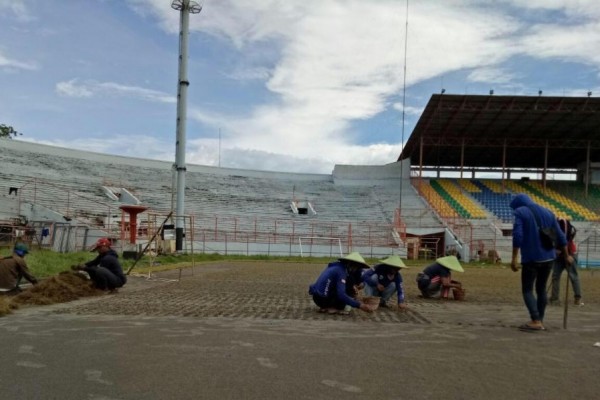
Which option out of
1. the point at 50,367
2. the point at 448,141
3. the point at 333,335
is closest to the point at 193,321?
the point at 333,335

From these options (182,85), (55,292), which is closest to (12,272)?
(55,292)

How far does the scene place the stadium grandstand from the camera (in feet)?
119

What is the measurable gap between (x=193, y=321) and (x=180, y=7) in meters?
27.8

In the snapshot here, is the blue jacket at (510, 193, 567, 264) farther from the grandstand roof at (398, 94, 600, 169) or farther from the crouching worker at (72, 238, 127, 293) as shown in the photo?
the grandstand roof at (398, 94, 600, 169)

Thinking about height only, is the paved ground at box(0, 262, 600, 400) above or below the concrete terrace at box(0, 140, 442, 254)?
below

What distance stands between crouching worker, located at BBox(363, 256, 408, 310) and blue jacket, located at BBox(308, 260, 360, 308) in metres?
1.37

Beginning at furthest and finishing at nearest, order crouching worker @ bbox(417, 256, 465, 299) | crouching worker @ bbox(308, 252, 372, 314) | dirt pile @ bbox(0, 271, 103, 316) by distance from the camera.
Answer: crouching worker @ bbox(417, 256, 465, 299) → dirt pile @ bbox(0, 271, 103, 316) → crouching worker @ bbox(308, 252, 372, 314)

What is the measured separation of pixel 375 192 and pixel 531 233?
4219 centimetres

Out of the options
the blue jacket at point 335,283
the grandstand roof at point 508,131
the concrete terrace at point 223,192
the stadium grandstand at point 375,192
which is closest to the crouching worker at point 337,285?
the blue jacket at point 335,283

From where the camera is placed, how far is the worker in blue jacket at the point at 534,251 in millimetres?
7391

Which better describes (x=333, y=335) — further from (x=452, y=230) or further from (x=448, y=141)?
(x=448, y=141)

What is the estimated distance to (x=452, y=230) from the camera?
40.3 meters

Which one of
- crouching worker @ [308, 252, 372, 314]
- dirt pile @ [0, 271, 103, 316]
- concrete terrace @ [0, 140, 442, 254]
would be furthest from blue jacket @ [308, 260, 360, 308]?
concrete terrace @ [0, 140, 442, 254]

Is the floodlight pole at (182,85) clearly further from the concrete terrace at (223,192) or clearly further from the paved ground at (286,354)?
the paved ground at (286,354)
